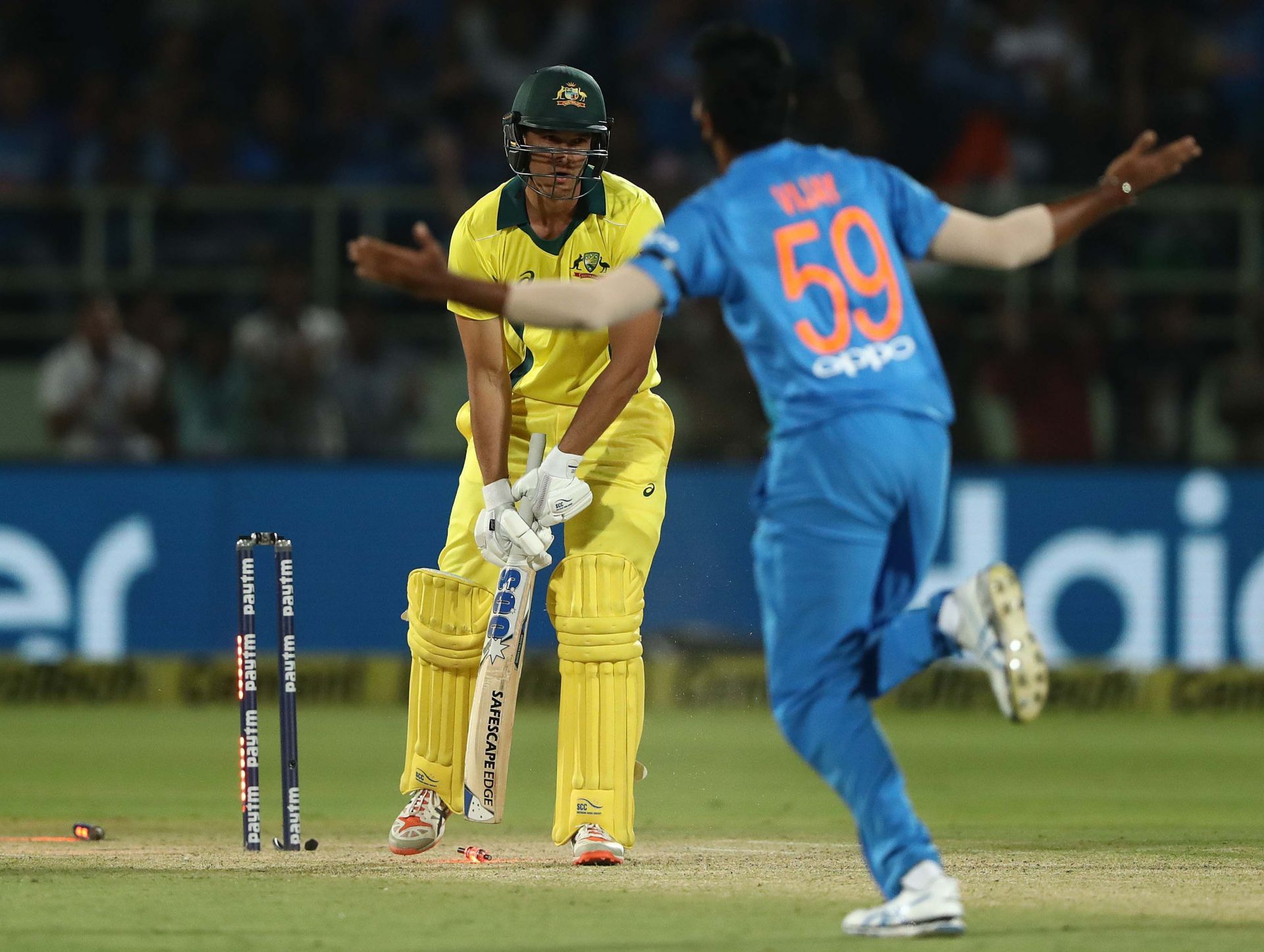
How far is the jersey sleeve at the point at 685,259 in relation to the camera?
4.41 metres

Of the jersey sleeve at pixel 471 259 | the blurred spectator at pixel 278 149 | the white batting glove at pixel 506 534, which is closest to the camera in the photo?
the white batting glove at pixel 506 534

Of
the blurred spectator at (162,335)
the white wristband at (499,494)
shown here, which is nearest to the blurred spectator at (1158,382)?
the blurred spectator at (162,335)

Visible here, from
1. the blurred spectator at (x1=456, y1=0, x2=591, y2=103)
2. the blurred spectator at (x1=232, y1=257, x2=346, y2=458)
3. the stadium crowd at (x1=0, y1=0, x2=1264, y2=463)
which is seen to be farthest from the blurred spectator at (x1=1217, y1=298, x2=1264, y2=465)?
the blurred spectator at (x1=232, y1=257, x2=346, y2=458)

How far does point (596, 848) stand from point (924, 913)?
5.09ft

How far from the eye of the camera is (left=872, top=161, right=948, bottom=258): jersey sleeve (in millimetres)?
4629

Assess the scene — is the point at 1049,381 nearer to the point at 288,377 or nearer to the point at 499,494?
the point at 288,377

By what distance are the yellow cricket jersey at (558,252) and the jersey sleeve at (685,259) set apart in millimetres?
1463

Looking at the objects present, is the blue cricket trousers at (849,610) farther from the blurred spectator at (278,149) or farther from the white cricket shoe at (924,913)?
the blurred spectator at (278,149)

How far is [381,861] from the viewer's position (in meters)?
5.86

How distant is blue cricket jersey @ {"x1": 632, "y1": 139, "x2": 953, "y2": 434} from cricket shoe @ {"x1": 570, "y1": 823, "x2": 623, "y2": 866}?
63.8 inches

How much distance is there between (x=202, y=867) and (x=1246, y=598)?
21.7 feet

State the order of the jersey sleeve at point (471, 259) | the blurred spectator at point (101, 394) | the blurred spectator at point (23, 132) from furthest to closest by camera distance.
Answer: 1. the blurred spectator at point (23, 132)
2. the blurred spectator at point (101, 394)
3. the jersey sleeve at point (471, 259)

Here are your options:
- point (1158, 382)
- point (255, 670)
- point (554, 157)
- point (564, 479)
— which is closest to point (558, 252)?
point (554, 157)

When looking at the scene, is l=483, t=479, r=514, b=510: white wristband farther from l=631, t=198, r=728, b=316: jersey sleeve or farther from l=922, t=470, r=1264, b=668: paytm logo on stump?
l=922, t=470, r=1264, b=668: paytm logo on stump
